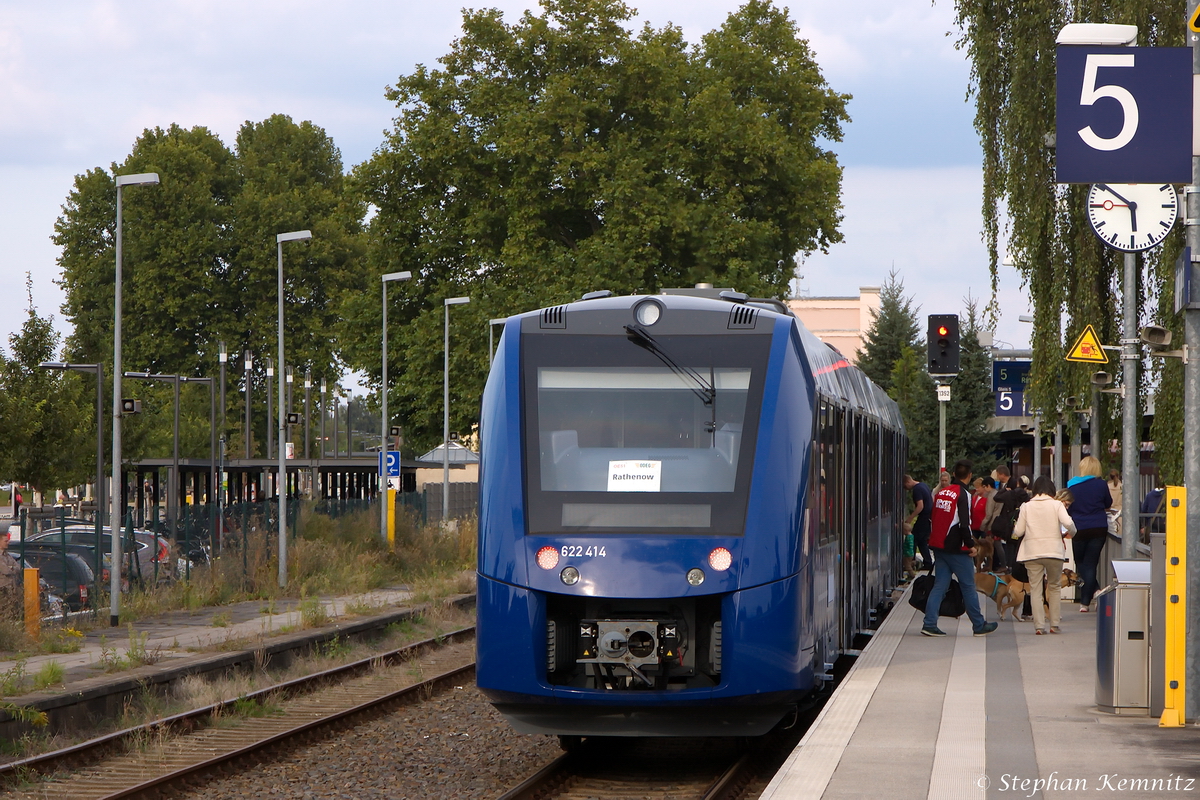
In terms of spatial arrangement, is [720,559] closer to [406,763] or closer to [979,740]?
[979,740]

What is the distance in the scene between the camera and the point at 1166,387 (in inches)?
812

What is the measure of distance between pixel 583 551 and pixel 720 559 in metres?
0.84

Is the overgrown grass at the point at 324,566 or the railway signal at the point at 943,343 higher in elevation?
the railway signal at the point at 943,343

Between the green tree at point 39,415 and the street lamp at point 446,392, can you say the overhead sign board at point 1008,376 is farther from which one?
the green tree at point 39,415

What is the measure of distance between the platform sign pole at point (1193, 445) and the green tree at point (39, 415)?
35.7 m

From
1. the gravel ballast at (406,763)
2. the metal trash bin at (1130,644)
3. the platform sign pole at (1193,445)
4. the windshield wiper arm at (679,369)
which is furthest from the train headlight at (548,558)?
the platform sign pole at (1193,445)

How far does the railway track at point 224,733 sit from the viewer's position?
10.6 meters

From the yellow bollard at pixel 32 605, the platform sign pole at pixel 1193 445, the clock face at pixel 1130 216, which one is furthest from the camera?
the yellow bollard at pixel 32 605

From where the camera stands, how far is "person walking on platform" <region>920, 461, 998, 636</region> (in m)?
14.5

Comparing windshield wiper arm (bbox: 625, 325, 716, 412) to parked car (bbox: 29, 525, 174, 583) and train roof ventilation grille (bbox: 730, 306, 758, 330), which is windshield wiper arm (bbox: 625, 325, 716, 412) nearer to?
train roof ventilation grille (bbox: 730, 306, 758, 330)

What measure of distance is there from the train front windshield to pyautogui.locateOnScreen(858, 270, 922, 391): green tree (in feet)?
169

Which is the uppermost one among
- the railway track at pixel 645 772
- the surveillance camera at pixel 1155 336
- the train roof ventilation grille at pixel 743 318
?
the train roof ventilation grille at pixel 743 318

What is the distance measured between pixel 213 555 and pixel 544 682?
17.0m

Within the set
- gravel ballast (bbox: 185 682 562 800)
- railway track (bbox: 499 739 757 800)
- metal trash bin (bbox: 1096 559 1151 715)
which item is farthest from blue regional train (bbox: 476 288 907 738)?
metal trash bin (bbox: 1096 559 1151 715)
